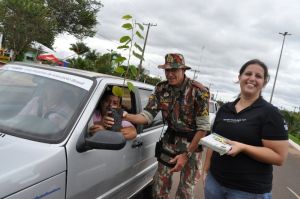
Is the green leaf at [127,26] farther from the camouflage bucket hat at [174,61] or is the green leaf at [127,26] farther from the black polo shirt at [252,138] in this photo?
the black polo shirt at [252,138]

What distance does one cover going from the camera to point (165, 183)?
435 centimetres

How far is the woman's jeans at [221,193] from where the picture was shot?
9.70ft

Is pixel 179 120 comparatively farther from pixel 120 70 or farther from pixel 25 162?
pixel 25 162

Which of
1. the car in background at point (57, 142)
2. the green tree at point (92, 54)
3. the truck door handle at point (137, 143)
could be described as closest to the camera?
the car in background at point (57, 142)

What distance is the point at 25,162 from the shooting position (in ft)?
7.97

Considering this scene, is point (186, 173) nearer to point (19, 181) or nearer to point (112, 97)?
point (112, 97)

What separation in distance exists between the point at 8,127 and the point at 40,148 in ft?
1.52

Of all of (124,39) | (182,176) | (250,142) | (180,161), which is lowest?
(182,176)

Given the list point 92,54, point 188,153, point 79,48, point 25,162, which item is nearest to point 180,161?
point 188,153

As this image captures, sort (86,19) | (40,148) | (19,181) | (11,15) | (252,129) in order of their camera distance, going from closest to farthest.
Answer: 1. (19,181)
2. (40,148)
3. (252,129)
4. (11,15)
5. (86,19)

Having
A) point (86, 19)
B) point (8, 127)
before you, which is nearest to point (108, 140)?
point (8, 127)

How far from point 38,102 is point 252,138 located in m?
1.84

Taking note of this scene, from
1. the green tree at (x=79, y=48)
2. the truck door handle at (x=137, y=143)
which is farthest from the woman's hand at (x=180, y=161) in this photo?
the green tree at (x=79, y=48)

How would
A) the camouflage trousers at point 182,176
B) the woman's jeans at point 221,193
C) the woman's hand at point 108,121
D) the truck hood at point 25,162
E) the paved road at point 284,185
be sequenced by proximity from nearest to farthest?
the truck hood at point 25,162 < the woman's jeans at point 221,193 < the woman's hand at point 108,121 < the camouflage trousers at point 182,176 < the paved road at point 284,185
